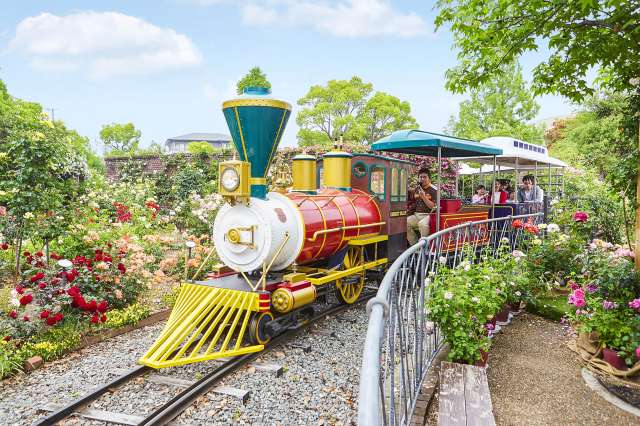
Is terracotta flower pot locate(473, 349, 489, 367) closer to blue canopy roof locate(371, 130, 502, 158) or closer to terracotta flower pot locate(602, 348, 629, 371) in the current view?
terracotta flower pot locate(602, 348, 629, 371)

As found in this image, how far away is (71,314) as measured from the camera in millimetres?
5758

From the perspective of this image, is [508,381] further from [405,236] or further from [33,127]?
[33,127]

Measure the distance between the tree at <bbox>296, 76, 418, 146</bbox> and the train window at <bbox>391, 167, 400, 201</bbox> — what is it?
24.6 m

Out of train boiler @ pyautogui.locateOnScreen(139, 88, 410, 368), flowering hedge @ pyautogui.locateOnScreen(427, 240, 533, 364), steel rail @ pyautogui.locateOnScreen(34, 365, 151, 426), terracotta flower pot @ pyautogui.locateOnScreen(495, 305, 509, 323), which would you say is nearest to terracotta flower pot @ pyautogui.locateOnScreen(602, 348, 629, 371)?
flowering hedge @ pyautogui.locateOnScreen(427, 240, 533, 364)

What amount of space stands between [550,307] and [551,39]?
3.48m

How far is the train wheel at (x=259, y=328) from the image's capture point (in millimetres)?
5140

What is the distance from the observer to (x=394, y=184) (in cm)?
780

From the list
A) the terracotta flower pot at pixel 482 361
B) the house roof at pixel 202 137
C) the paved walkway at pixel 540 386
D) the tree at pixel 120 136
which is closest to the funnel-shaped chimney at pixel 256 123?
the terracotta flower pot at pixel 482 361

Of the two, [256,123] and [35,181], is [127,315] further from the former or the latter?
[256,123]

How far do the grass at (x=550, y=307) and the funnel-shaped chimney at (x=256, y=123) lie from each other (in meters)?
4.18

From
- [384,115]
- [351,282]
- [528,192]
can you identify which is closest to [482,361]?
[351,282]

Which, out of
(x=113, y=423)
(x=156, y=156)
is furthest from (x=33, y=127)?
(x=156, y=156)

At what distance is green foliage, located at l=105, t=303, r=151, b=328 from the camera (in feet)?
19.2

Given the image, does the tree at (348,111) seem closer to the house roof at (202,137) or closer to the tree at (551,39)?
the tree at (551,39)
